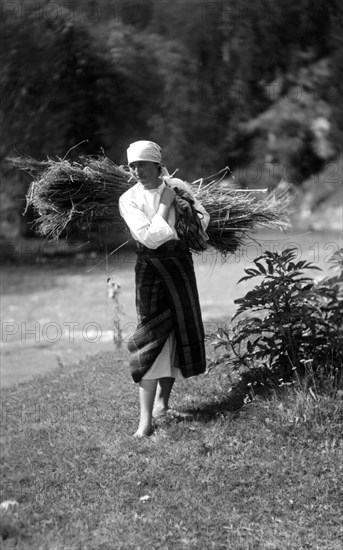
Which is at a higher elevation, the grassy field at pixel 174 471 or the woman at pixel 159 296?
the woman at pixel 159 296

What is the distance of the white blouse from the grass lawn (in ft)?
3.66

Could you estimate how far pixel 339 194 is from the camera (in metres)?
17.8

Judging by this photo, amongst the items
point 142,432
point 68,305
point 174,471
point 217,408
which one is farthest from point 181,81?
point 174,471

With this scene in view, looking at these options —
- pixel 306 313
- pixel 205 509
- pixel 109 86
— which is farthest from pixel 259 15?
pixel 205 509

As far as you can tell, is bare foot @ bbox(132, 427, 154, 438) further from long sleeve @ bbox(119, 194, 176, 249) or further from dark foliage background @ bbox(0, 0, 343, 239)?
dark foliage background @ bbox(0, 0, 343, 239)

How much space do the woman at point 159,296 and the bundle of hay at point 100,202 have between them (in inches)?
9.5

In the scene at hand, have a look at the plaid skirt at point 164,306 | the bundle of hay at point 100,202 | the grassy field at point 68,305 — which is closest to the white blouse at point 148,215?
the plaid skirt at point 164,306

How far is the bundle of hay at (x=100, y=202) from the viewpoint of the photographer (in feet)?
16.4

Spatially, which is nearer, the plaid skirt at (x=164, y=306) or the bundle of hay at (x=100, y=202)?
the plaid skirt at (x=164, y=306)

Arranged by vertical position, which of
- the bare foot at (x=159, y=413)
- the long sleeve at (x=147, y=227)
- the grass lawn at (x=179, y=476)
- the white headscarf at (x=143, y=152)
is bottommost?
the grass lawn at (x=179, y=476)

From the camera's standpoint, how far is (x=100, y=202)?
5098mm

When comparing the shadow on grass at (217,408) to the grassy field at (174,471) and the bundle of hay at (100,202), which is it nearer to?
the grassy field at (174,471)

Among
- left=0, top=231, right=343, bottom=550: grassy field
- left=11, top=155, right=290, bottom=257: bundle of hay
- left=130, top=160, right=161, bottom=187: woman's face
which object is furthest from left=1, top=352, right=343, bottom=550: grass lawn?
left=130, top=160, right=161, bottom=187: woman's face

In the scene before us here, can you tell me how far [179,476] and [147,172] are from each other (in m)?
1.66
